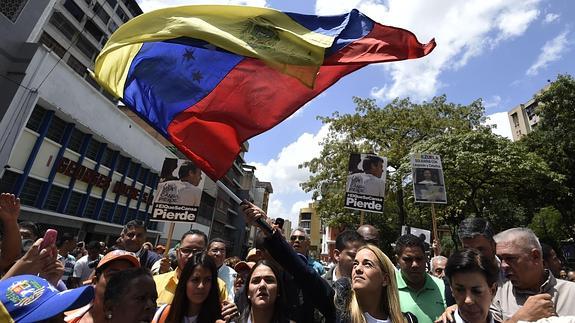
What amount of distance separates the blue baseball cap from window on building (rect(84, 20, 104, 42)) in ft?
100

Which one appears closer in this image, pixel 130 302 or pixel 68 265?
pixel 130 302

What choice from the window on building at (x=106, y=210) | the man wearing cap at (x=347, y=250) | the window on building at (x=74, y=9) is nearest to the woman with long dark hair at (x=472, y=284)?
the man wearing cap at (x=347, y=250)

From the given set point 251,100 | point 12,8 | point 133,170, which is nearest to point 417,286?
point 251,100

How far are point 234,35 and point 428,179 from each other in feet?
15.9

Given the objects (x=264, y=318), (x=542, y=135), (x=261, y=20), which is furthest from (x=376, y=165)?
(x=542, y=135)

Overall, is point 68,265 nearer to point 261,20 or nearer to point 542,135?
point 261,20

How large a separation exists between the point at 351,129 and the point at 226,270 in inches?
647

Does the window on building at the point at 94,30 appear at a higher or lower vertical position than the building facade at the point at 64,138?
higher

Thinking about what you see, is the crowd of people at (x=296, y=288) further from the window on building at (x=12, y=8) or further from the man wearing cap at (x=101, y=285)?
the window on building at (x=12, y=8)

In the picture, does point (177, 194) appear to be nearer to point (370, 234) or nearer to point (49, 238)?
point (370, 234)

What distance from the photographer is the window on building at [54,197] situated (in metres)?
16.3

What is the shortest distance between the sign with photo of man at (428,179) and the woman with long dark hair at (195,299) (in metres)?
4.62

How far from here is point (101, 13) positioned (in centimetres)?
2838

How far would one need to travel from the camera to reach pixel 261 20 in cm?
353
